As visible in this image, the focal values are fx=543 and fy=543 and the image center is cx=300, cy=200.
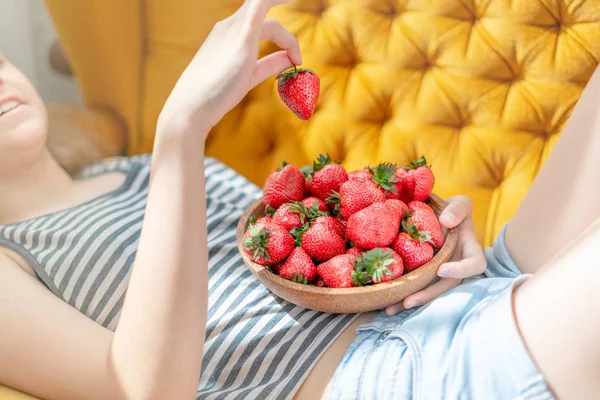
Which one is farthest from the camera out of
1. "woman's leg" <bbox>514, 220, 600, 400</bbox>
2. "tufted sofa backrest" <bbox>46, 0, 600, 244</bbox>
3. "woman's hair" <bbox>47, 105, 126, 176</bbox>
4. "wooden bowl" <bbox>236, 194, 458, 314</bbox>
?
"woman's hair" <bbox>47, 105, 126, 176</bbox>

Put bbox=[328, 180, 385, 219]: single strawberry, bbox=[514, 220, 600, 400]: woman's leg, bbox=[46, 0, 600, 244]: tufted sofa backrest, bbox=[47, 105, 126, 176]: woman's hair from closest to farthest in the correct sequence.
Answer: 1. bbox=[514, 220, 600, 400]: woman's leg
2. bbox=[328, 180, 385, 219]: single strawberry
3. bbox=[46, 0, 600, 244]: tufted sofa backrest
4. bbox=[47, 105, 126, 176]: woman's hair

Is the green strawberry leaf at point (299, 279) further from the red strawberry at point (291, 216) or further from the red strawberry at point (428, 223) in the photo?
the red strawberry at point (428, 223)

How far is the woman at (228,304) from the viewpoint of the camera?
77cm

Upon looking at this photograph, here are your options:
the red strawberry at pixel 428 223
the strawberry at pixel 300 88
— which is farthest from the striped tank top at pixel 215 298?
the strawberry at pixel 300 88

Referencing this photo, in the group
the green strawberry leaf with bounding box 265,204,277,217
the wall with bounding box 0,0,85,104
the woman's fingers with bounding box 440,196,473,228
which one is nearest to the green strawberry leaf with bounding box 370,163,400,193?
the woman's fingers with bounding box 440,196,473,228

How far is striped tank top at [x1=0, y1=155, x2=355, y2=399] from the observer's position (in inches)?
37.5

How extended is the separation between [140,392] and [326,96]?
0.88 meters

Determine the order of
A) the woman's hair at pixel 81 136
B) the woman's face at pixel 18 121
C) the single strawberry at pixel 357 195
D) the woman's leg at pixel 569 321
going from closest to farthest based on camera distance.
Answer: the woman's leg at pixel 569 321 < the single strawberry at pixel 357 195 < the woman's face at pixel 18 121 < the woman's hair at pixel 81 136

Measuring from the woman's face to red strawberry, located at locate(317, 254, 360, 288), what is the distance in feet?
2.20

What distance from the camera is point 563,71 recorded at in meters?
1.21

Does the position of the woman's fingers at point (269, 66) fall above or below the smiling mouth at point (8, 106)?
above

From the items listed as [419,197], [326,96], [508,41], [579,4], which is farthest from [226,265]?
[579,4]

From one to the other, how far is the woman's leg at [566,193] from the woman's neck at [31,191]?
1.01 m

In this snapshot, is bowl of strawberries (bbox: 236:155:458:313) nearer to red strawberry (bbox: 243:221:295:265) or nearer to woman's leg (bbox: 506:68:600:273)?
red strawberry (bbox: 243:221:295:265)
